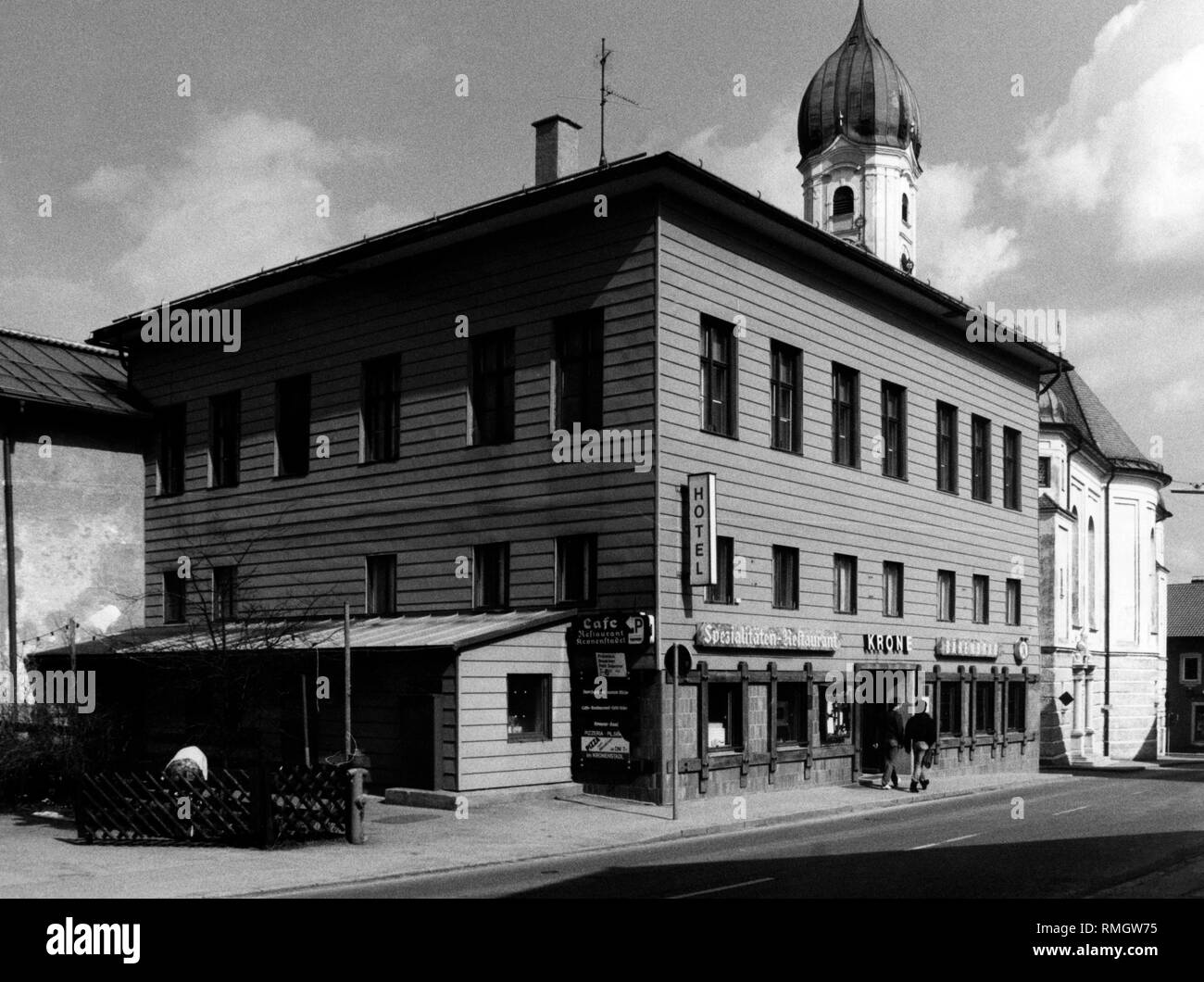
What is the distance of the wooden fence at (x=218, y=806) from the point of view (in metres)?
18.4

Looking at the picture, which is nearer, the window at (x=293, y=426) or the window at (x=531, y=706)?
the window at (x=531, y=706)

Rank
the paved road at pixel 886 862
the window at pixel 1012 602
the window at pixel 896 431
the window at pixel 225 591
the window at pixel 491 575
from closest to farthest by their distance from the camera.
→ the paved road at pixel 886 862 < the window at pixel 491 575 < the window at pixel 225 591 < the window at pixel 896 431 < the window at pixel 1012 602

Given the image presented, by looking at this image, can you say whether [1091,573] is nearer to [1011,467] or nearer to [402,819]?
[1011,467]

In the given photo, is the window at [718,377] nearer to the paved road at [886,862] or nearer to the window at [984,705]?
the paved road at [886,862]

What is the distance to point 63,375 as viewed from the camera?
34812mm

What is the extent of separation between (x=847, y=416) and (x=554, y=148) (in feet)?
29.1

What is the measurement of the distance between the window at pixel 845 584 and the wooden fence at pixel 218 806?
14673mm

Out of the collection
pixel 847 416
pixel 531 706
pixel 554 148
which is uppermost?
pixel 554 148

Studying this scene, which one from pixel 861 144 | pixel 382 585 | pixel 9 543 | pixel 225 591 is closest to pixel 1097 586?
A: pixel 861 144

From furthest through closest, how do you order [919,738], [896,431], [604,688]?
[896,431] → [919,738] → [604,688]

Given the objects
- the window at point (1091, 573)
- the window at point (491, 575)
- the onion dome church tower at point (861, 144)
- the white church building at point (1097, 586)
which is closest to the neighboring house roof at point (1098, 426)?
the white church building at point (1097, 586)

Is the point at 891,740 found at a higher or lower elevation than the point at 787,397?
lower

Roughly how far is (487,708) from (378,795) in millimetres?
2982
